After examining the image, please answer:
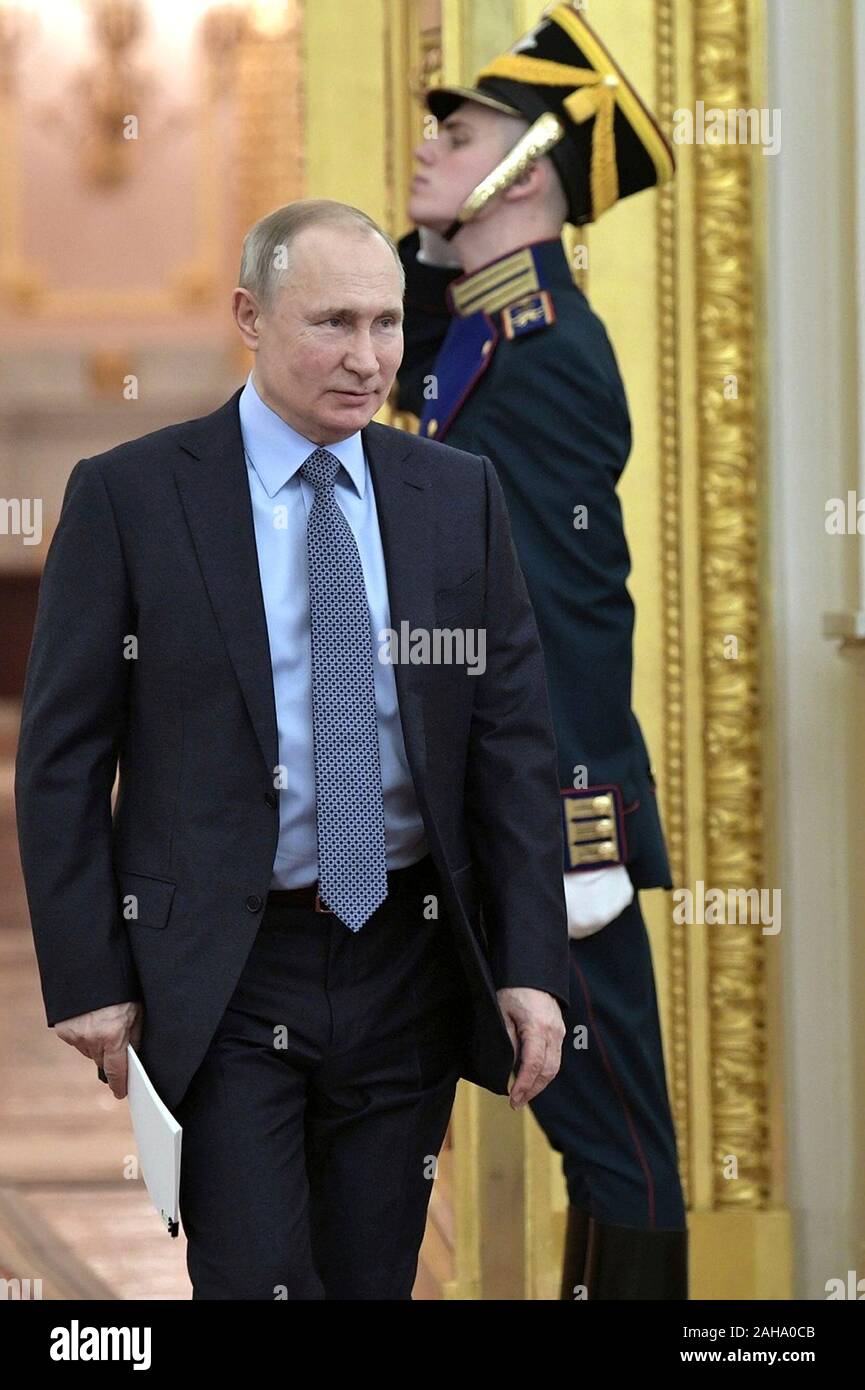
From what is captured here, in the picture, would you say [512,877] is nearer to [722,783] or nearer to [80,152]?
[722,783]

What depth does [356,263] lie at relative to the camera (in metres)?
2.01

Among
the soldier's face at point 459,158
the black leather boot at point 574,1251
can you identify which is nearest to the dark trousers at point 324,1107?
the black leather boot at point 574,1251

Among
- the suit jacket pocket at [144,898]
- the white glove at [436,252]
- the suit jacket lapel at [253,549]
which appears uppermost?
the white glove at [436,252]

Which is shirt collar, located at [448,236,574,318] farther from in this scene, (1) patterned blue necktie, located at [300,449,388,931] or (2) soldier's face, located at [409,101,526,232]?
(1) patterned blue necktie, located at [300,449,388,931]

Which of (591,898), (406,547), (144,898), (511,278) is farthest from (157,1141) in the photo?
(511,278)

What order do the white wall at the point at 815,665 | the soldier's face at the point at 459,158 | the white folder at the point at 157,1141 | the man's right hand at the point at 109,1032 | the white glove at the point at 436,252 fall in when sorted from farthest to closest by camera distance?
the white wall at the point at 815,665, the white glove at the point at 436,252, the soldier's face at the point at 459,158, the man's right hand at the point at 109,1032, the white folder at the point at 157,1141

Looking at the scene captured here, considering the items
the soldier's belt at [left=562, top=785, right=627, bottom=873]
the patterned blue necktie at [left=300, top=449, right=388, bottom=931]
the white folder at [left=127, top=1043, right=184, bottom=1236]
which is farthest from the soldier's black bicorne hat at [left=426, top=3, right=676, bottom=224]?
the white folder at [left=127, top=1043, right=184, bottom=1236]

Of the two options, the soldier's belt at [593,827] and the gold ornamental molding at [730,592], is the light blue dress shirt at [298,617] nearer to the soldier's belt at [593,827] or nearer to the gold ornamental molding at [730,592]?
the soldier's belt at [593,827]

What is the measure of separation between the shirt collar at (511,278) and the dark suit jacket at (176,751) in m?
0.92

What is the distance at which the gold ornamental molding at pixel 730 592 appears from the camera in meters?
3.48

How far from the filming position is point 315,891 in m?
2.04

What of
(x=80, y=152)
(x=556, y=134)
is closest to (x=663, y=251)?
(x=556, y=134)

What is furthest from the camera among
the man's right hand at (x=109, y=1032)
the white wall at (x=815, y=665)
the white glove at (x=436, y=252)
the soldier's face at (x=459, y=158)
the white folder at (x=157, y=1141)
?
the white wall at (x=815, y=665)

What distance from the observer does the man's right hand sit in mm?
2018
